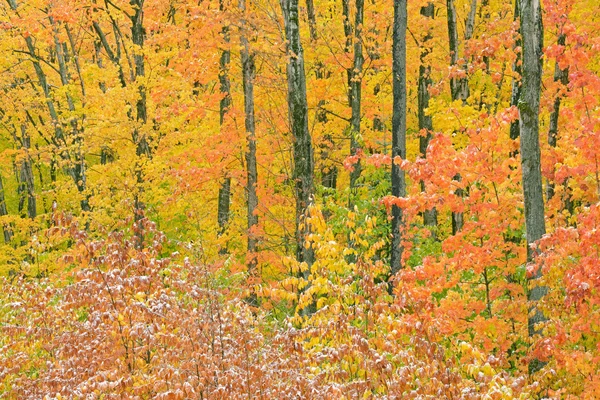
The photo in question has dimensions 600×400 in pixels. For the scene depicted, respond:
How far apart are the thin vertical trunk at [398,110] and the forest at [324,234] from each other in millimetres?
43

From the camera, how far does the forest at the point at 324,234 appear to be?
7207 millimetres

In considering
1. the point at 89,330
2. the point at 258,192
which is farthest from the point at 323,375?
the point at 258,192

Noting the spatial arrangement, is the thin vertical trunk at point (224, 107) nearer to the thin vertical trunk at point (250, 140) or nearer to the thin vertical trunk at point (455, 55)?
the thin vertical trunk at point (250, 140)

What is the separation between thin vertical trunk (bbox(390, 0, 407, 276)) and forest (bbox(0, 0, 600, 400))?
4 cm

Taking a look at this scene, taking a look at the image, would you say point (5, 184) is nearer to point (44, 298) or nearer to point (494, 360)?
point (44, 298)

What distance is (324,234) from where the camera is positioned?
8.97 meters

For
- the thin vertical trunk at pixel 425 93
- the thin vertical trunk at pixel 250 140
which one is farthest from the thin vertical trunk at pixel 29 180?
the thin vertical trunk at pixel 425 93

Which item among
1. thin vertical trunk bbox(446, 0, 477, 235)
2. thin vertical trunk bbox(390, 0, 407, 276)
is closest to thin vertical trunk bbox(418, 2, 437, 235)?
thin vertical trunk bbox(446, 0, 477, 235)

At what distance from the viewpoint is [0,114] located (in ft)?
91.4

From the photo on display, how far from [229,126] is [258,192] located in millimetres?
2671

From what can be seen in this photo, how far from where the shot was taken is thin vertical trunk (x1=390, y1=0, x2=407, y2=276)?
13773 mm

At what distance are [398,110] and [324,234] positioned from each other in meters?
5.81

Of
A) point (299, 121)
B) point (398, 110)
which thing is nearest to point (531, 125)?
point (299, 121)

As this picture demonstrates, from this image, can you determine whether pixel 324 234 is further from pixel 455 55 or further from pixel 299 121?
pixel 455 55
